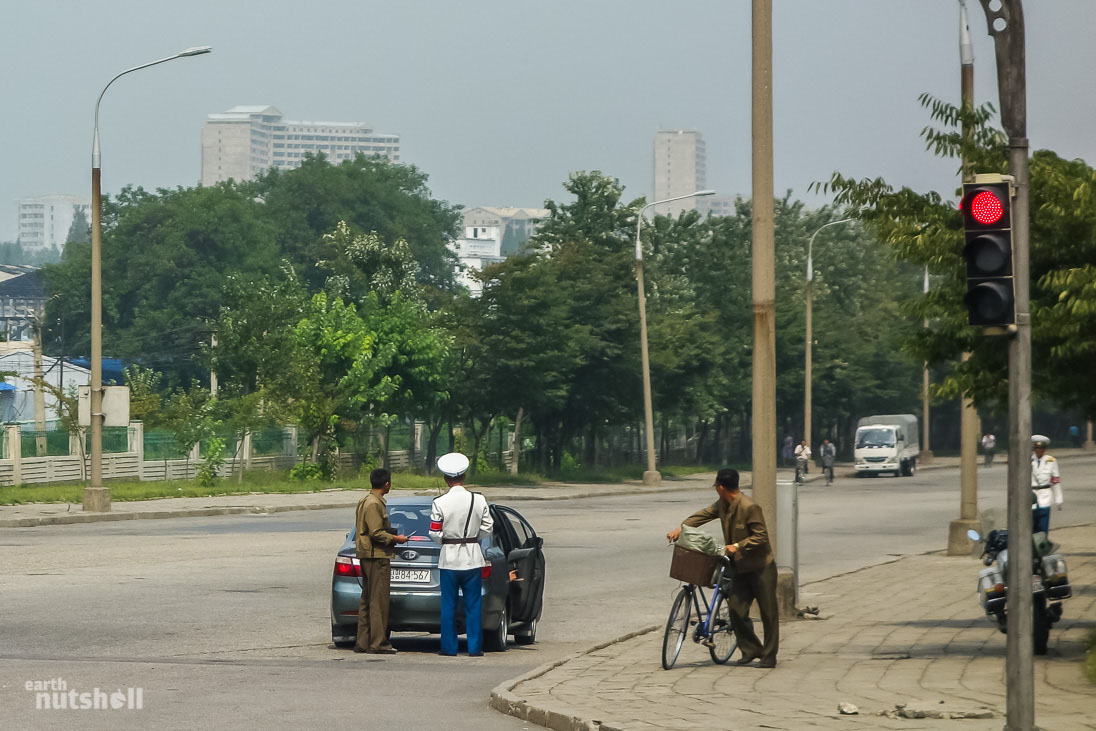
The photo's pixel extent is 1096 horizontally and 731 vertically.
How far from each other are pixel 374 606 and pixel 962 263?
5.79 metres

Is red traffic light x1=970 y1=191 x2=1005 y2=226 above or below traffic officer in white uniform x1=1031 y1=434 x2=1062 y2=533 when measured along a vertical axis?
above

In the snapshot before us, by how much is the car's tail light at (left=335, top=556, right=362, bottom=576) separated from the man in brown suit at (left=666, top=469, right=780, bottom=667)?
3.14 m

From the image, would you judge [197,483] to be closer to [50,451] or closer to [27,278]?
[50,451]

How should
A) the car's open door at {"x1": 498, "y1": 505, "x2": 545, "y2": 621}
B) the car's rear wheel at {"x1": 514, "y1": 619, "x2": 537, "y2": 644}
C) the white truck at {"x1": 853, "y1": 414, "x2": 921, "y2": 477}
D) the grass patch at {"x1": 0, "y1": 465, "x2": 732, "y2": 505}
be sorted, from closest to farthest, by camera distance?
the car's open door at {"x1": 498, "y1": 505, "x2": 545, "y2": 621}, the car's rear wheel at {"x1": 514, "y1": 619, "x2": 537, "y2": 644}, the grass patch at {"x1": 0, "y1": 465, "x2": 732, "y2": 505}, the white truck at {"x1": 853, "y1": 414, "x2": 921, "y2": 477}

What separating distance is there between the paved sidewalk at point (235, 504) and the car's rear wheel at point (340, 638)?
19058 millimetres

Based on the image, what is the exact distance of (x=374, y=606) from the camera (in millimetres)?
14078

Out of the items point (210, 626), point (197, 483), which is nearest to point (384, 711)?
point (210, 626)

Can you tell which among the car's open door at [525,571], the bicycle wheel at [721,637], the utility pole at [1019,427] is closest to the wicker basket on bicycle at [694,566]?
the bicycle wheel at [721,637]

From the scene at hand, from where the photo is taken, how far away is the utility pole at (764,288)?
16047 millimetres

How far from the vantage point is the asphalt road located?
10.8m

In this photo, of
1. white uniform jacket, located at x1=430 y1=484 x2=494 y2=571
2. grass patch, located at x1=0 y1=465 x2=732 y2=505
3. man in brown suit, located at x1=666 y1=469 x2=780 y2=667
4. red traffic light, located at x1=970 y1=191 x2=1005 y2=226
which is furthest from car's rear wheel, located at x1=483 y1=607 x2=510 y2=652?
grass patch, located at x1=0 y1=465 x2=732 y2=505

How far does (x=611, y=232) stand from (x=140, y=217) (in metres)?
48.5

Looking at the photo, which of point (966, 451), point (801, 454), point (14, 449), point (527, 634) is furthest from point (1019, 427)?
point (801, 454)

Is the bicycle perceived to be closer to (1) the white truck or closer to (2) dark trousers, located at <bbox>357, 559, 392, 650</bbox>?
(2) dark trousers, located at <bbox>357, 559, 392, 650</bbox>
